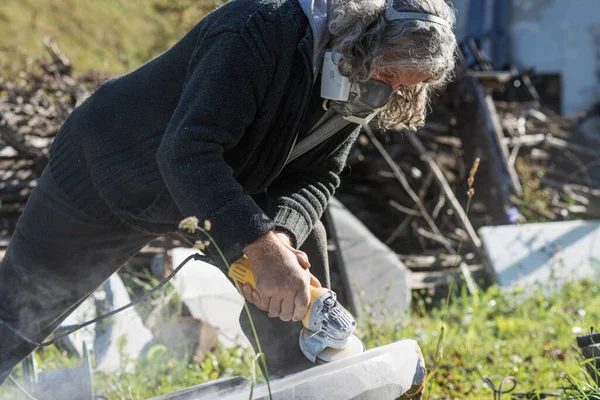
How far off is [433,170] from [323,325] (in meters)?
4.14

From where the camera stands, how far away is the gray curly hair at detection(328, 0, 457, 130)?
201cm

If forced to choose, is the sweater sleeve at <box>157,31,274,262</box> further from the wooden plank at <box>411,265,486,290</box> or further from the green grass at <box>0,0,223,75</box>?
the green grass at <box>0,0,223,75</box>

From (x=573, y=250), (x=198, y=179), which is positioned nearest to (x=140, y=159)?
(x=198, y=179)

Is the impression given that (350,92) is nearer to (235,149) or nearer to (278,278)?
(235,149)

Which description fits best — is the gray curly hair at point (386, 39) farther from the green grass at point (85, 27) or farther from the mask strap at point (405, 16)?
the green grass at point (85, 27)

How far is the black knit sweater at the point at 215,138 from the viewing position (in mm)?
1921

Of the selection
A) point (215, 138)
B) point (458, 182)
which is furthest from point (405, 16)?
point (458, 182)

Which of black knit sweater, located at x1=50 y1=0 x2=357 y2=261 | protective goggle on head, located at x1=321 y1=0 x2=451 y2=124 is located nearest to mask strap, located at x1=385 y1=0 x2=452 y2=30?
protective goggle on head, located at x1=321 y1=0 x2=451 y2=124

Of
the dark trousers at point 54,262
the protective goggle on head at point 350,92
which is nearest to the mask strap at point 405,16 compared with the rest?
the protective goggle on head at point 350,92

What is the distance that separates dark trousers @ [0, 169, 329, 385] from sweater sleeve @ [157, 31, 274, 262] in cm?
67

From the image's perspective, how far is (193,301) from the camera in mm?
4270

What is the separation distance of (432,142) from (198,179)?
5.10 m

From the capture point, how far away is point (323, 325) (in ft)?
6.52

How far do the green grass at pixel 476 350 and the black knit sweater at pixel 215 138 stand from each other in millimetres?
922
